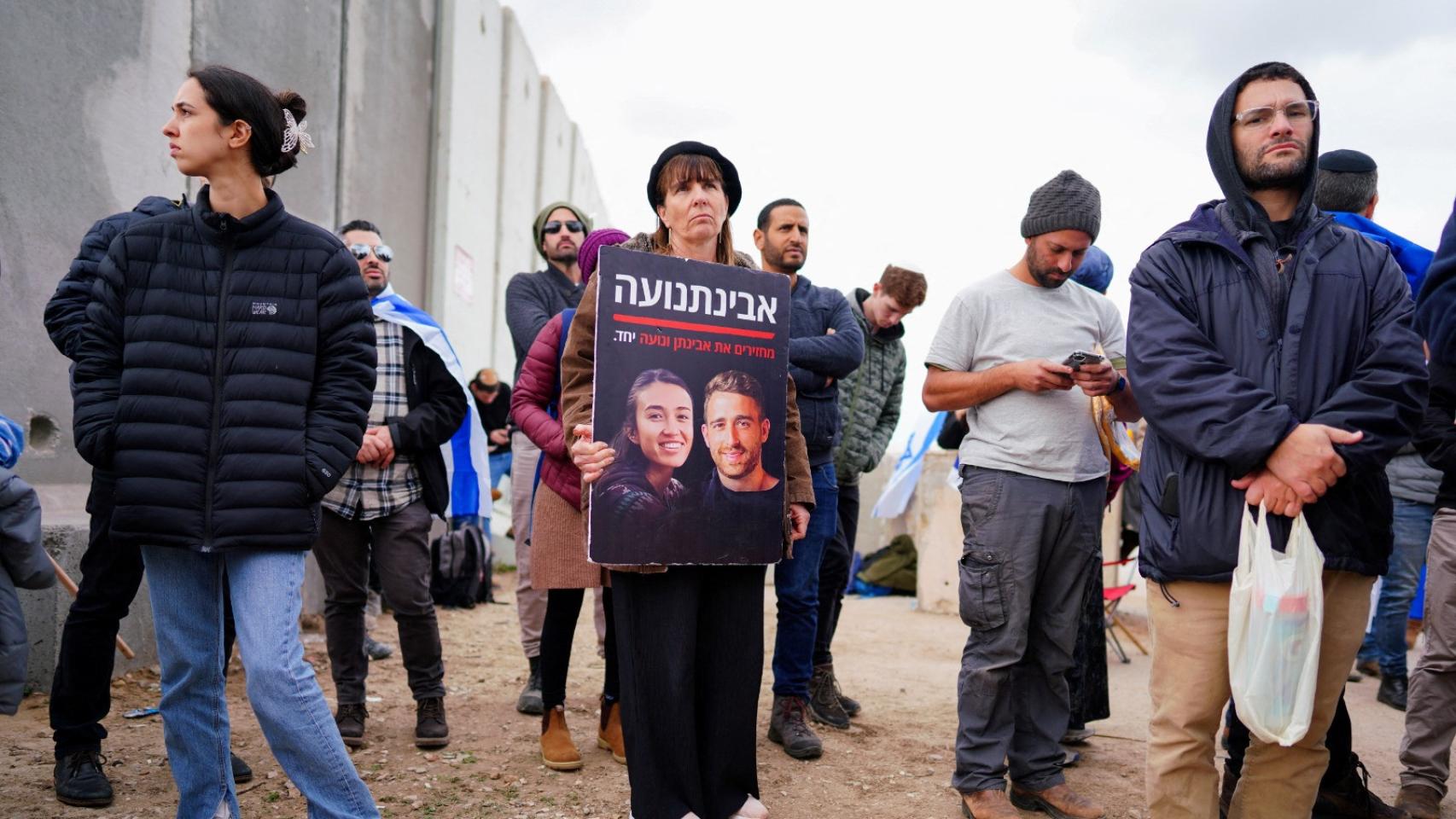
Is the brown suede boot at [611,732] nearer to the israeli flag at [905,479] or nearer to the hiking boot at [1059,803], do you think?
the hiking boot at [1059,803]

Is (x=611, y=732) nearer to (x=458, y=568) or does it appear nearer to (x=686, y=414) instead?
(x=686, y=414)

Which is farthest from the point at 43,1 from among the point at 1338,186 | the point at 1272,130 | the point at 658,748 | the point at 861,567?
the point at 861,567

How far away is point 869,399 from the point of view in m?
5.67

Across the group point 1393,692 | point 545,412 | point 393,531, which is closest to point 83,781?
point 393,531

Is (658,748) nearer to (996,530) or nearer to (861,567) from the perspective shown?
(996,530)

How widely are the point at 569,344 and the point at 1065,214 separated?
75.0 inches

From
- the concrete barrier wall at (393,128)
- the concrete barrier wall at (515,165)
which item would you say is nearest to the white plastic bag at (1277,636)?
the concrete barrier wall at (393,128)

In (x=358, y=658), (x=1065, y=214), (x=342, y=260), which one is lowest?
(x=358, y=658)

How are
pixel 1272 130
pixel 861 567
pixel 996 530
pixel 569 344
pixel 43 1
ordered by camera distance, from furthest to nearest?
pixel 861 567 → pixel 43 1 → pixel 996 530 → pixel 569 344 → pixel 1272 130

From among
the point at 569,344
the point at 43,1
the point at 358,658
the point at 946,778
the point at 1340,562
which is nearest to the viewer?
the point at 1340,562

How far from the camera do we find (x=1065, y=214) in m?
3.91

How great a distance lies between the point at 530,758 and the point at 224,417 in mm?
2190

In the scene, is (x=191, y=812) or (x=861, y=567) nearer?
(x=191, y=812)

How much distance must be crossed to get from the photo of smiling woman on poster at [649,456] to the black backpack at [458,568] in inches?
229
